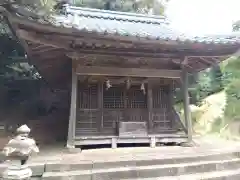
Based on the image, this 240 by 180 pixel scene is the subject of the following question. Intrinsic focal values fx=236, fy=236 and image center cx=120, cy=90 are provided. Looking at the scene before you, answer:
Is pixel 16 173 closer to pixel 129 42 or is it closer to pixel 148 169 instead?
pixel 148 169

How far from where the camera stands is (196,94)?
12.2m

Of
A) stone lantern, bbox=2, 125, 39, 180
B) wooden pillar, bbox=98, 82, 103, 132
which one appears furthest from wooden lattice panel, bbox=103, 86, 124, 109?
stone lantern, bbox=2, 125, 39, 180

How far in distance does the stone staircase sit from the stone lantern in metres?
0.78

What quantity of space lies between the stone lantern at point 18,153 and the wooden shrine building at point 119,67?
2326 millimetres

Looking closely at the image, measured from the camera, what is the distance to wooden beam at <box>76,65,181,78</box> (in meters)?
6.19

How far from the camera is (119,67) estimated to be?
6535 mm

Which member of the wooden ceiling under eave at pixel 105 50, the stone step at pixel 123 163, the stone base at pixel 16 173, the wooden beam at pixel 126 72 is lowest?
the stone step at pixel 123 163

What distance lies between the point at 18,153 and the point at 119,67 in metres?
3.84

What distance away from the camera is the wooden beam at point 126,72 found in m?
6.19

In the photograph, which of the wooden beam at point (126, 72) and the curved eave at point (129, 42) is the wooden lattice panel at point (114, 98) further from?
the curved eave at point (129, 42)

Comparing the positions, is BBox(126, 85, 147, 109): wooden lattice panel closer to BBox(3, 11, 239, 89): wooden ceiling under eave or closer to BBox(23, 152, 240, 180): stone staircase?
BBox(3, 11, 239, 89): wooden ceiling under eave

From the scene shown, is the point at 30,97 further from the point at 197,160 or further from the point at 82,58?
the point at 197,160

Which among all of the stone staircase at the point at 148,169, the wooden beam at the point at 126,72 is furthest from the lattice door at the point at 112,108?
the stone staircase at the point at 148,169

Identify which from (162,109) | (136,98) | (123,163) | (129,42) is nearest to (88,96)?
(136,98)
